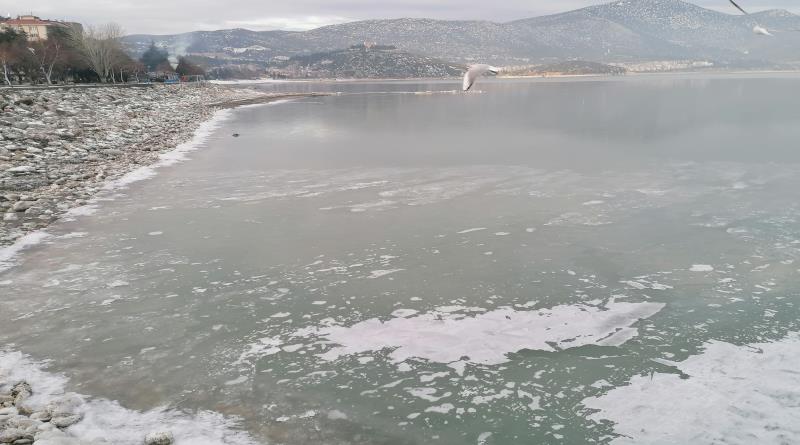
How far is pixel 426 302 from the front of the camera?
8.03 meters

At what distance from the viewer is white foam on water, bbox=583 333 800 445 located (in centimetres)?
505

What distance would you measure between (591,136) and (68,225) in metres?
23.8

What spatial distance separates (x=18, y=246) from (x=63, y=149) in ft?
41.4

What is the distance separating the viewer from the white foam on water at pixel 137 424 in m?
4.98

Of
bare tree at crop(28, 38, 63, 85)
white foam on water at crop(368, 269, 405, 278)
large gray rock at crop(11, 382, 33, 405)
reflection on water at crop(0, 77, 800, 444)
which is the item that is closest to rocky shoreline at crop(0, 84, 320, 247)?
reflection on water at crop(0, 77, 800, 444)

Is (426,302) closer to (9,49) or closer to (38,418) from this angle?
(38,418)

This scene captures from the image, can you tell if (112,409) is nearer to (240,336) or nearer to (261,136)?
(240,336)

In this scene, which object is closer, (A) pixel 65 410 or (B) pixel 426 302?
(A) pixel 65 410

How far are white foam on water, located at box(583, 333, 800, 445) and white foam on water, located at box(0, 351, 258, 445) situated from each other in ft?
12.3

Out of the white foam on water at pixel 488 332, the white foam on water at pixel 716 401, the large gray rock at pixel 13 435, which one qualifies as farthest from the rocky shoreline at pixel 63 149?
the white foam on water at pixel 716 401

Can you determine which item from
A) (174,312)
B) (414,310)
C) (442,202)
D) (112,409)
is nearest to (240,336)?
(174,312)

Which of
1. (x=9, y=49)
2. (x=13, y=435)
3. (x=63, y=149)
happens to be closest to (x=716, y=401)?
(x=13, y=435)

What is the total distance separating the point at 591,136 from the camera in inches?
1071

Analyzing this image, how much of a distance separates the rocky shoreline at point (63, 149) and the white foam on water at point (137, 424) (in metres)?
6.58
